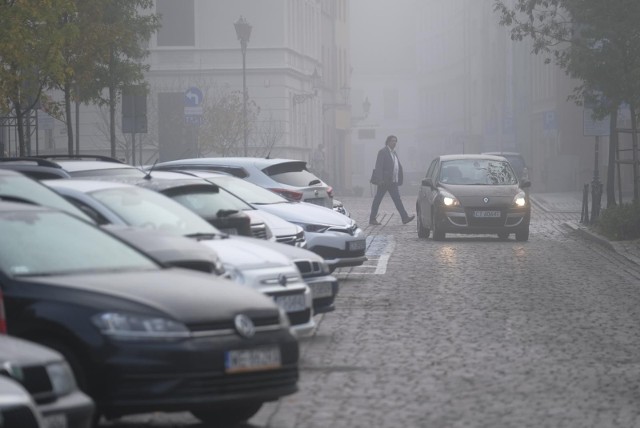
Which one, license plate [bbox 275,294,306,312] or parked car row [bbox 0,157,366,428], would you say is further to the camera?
license plate [bbox 275,294,306,312]

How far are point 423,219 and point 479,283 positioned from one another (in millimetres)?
11136

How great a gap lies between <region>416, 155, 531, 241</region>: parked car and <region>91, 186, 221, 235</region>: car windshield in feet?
54.2

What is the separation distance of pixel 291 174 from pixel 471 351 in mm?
9567

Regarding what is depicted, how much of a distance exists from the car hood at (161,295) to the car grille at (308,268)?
3.99 metres

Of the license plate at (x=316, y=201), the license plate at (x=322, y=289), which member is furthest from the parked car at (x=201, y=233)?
the license plate at (x=316, y=201)

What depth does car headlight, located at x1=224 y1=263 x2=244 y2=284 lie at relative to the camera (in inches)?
475

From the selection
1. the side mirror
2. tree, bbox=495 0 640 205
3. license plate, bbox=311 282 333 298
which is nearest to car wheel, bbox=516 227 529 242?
the side mirror

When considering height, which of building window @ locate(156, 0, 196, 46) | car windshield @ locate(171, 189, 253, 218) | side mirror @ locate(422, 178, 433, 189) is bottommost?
side mirror @ locate(422, 178, 433, 189)

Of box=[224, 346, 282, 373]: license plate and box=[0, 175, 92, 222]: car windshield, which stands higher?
box=[0, 175, 92, 222]: car windshield

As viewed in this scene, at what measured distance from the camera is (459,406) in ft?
34.7

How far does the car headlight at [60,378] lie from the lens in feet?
23.8

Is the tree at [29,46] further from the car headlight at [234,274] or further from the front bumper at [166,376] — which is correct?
the front bumper at [166,376]

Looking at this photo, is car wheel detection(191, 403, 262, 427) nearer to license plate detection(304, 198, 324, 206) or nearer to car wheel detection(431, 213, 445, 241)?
license plate detection(304, 198, 324, 206)

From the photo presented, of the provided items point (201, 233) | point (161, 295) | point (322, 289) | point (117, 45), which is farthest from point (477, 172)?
point (161, 295)
